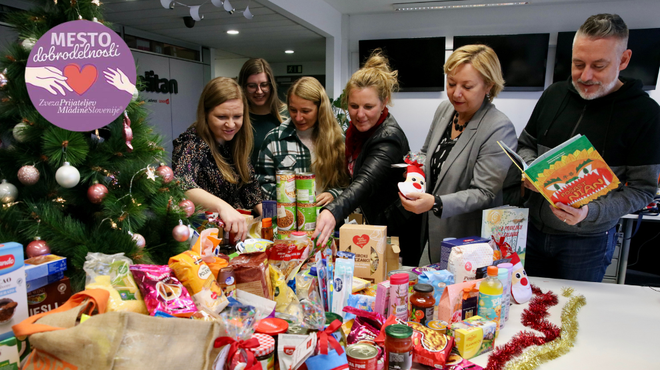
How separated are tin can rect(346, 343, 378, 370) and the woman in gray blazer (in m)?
0.83

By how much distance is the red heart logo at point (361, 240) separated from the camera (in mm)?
1534

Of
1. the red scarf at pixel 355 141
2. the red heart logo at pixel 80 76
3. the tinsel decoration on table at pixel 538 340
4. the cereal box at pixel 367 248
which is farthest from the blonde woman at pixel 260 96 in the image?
the tinsel decoration on table at pixel 538 340

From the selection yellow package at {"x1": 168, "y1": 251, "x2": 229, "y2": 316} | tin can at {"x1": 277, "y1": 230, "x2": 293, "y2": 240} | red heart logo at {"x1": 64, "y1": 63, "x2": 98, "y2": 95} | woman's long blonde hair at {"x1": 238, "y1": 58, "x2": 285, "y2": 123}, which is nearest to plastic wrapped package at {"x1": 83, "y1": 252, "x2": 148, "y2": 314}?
yellow package at {"x1": 168, "y1": 251, "x2": 229, "y2": 316}

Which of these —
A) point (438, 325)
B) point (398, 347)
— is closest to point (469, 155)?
point (438, 325)

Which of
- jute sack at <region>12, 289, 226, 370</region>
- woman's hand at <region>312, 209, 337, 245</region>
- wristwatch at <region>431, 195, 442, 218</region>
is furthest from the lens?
wristwatch at <region>431, 195, 442, 218</region>

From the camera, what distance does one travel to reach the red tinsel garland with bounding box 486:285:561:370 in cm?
119

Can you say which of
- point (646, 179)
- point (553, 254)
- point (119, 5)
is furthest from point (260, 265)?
point (119, 5)

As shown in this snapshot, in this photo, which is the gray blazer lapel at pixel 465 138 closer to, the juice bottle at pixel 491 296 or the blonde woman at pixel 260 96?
the juice bottle at pixel 491 296

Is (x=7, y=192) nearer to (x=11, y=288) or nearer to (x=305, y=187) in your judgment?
(x=11, y=288)

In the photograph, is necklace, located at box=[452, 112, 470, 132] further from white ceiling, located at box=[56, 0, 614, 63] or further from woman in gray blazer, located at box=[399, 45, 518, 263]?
white ceiling, located at box=[56, 0, 614, 63]

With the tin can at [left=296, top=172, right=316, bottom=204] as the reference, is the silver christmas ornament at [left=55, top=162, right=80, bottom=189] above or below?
above

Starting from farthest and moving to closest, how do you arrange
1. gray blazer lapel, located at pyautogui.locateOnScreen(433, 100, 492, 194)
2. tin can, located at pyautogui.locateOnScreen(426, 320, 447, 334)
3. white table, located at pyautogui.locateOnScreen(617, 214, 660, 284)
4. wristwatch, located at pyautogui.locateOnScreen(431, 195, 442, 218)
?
1. white table, located at pyautogui.locateOnScreen(617, 214, 660, 284)
2. gray blazer lapel, located at pyautogui.locateOnScreen(433, 100, 492, 194)
3. wristwatch, located at pyautogui.locateOnScreen(431, 195, 442, 218)
4. tin can, located at pyautogui.locateOnScreen(426, 320, 447, 334)

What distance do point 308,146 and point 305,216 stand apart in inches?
28.3

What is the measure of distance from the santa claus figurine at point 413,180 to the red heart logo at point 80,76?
117 cm
